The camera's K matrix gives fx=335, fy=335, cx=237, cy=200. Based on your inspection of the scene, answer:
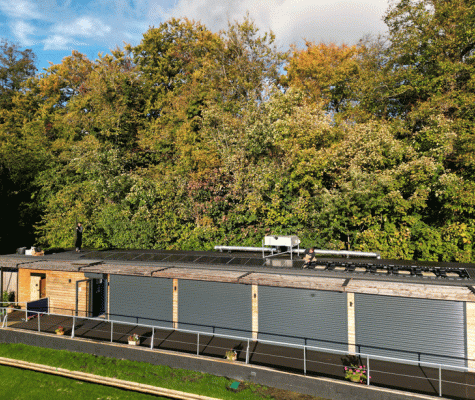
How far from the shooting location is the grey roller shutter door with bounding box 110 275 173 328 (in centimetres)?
1644

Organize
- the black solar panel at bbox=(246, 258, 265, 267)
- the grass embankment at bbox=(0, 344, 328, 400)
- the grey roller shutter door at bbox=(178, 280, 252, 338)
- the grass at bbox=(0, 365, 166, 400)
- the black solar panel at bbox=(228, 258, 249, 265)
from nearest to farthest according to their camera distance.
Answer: the grass embankment at bbox=(0, 344, 328, 400) < the grass at bbox=(0, 365, 166, 400) < the grey roller shutter door at bbox=(178, 280, 252, 338) < the black solar panel at bbox=(246, 258, 265, 267) < the black solar panel at bbox=(228, 258, 249, 265)

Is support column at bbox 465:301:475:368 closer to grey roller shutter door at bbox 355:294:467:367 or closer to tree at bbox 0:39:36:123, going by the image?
grey roller shutter door at bbox 355:294:467:367

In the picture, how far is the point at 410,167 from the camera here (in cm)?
2175

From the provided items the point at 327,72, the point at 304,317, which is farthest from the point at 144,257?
the point at 327,72

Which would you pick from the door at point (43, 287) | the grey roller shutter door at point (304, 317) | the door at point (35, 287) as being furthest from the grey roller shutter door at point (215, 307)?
the door at point (35, 287)

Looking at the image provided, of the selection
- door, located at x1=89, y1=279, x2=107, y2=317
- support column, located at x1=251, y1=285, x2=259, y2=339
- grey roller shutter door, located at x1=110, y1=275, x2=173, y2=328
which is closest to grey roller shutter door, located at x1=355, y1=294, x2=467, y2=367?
support column, located at x1=251, y1=285, x2=259, y2=339

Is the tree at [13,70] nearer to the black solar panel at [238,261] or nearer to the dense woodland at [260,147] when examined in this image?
the dense woodland at [260,147]

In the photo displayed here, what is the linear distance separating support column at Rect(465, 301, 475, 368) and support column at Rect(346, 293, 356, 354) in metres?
3.81

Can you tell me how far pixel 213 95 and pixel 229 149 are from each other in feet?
24.2

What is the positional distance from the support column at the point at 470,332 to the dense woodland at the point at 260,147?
961cm

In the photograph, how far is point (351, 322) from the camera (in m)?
13.3

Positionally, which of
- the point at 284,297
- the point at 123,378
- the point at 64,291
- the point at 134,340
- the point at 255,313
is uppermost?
the point at 284,297

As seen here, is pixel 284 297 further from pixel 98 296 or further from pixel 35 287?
pixel 35 287

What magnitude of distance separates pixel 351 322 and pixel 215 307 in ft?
19.7
